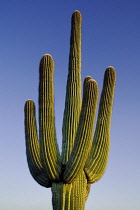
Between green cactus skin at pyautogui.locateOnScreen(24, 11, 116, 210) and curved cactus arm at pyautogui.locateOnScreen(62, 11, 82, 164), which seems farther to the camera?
curved cactus arm at pyautogui.locateOnScreen(62, 11, 82, 164)

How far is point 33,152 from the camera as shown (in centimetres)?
1043

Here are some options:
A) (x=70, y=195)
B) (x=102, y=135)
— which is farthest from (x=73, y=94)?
(x=70, y=195)

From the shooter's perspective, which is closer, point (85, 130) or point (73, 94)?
point (85, 130)

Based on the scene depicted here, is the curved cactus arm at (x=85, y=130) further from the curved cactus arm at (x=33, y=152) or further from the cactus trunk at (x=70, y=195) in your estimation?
the curved cactus arm at (x=33, y=152)

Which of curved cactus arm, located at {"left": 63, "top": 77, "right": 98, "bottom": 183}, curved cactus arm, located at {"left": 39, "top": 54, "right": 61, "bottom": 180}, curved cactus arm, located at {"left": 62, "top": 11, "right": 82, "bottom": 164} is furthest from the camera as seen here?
curved cactus arm, located at {"left": 62, "top": 11, "right": 82, "bottom": 164}

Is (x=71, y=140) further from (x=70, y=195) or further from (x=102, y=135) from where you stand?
(x=70, y=195)

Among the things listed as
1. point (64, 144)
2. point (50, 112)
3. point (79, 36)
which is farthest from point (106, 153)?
point (79, 36)

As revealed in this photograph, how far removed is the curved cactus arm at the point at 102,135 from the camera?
10273mm

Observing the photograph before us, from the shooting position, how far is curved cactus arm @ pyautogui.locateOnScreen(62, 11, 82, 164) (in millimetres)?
10523

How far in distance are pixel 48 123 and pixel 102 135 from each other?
1399mm

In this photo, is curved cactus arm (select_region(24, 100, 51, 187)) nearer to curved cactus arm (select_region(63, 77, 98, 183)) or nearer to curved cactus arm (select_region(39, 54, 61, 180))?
curved cactus arm (select_region(39, 54, 61, 180))

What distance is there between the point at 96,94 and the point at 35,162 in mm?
2318

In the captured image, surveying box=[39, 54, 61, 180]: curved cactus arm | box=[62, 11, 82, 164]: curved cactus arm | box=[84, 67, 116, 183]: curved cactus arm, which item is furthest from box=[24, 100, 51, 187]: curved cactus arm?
box=[84, 67, 116, 183]: curved cactus arm

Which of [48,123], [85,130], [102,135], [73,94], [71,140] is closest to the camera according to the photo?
[85,130]
